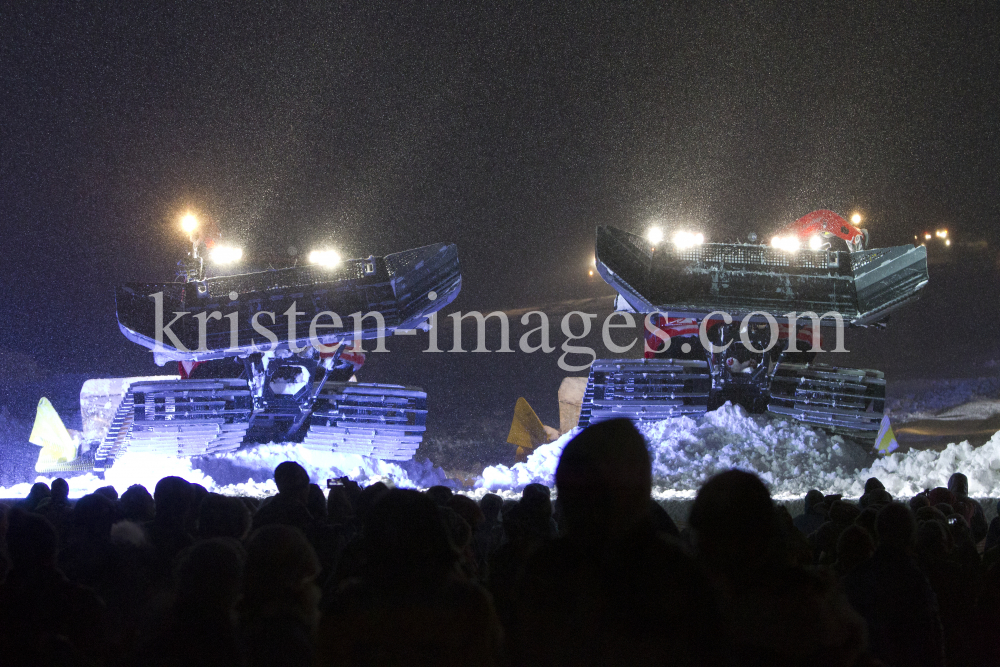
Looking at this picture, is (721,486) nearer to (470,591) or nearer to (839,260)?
(470,591)

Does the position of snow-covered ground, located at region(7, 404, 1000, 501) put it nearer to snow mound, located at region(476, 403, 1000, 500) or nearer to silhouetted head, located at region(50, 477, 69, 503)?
snow mound, located at region(476, 403, 1000, 500)

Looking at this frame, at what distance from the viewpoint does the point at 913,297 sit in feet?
24.1

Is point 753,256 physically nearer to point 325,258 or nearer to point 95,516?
point 325,258

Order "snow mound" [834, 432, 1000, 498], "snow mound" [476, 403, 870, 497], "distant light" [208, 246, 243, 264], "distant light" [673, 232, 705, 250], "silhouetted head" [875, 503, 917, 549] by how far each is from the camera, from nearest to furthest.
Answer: "silhouetted head" [875, 503, 917, 549] < "snow mound" [834, 432, 1000, 498] < "snow mound" [476, 403, 870, 497] < "distant light" [673, 232, 705, 250] < "distant light" [208, 246, 243, 264]

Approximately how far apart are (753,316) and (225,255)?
18.4 ft

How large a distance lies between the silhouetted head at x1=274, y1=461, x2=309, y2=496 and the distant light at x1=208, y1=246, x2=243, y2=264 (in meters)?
5.45

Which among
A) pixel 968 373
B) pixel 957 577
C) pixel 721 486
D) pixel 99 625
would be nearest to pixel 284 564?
pixel 99 625

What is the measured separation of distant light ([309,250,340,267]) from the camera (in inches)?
305

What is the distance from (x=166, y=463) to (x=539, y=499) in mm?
5715

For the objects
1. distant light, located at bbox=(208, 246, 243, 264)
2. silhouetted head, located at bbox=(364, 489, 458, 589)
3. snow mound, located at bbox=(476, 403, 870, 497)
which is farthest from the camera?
distant light, located at bbox=(208, 246, 243, 264)

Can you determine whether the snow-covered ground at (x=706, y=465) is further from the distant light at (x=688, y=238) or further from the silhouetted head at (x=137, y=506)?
the silhouetted head at (x=137, y=506)

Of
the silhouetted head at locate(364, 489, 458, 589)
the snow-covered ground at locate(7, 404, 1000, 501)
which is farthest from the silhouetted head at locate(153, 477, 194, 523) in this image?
the snow-covered ground at locate(7, 404, 1000, 501)

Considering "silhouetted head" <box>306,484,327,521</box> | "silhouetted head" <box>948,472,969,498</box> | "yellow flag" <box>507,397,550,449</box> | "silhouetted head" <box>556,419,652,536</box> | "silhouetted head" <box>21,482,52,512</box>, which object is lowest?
"yellow flag" <box>507,397,550,449</box>

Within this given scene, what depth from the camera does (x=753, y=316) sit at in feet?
25.1
